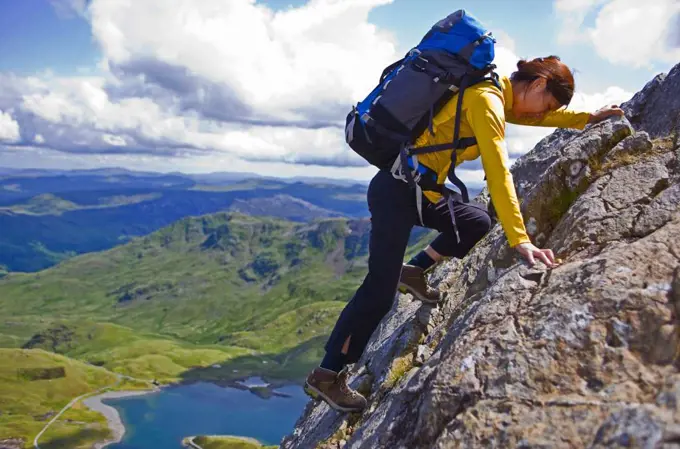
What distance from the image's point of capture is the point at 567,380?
6.88 m

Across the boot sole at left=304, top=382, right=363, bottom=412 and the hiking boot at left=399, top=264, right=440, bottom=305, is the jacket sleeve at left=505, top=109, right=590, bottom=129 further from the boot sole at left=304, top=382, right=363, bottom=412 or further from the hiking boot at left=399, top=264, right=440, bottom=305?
the boot sole at left=304, top=382, right=363, bottom=412

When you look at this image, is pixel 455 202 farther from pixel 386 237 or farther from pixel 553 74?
pixel 553 74

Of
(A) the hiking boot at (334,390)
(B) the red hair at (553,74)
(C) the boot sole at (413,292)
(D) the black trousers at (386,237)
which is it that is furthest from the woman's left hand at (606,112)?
(A) the hiking boot at (334,390)

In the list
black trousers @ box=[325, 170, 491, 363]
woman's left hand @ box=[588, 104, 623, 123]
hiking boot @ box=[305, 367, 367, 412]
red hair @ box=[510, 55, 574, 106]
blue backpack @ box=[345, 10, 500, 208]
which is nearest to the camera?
blue backpack @ box=[345, 10, 500, 208]

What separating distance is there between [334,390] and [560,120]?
26.7 ft

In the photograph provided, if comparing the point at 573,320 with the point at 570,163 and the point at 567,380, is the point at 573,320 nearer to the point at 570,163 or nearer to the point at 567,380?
the point at 567,380

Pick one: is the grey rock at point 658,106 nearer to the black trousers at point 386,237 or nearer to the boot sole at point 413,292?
the black trousers at point 386,237

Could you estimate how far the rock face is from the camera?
20.6ft

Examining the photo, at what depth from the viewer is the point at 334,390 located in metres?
12.0

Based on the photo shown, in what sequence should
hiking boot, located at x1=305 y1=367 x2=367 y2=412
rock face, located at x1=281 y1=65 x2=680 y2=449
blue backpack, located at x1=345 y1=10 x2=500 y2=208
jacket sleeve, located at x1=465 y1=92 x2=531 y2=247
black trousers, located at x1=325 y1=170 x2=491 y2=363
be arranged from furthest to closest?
hiking boot, located at x1=305 y1=367 x2=367 y2=412 → black trousers, located at x1=325 y1=170 x2=491 y2=363 → blue backpack, located at x1=345 y1=10 x2=500 y2=208 → jacket sleeve, located at x1=465 y1=92 x2=531 y2=247 → rock face, located at x1=281 y1=65 x2=680 y2=449

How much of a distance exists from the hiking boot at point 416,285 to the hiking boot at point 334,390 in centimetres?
298

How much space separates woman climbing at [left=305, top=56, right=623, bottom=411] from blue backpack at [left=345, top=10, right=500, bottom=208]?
0.60ft

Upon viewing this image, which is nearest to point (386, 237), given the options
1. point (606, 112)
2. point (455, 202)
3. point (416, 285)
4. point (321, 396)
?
point (455, 202)

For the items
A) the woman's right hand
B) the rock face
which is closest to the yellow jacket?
the woman's right hand
